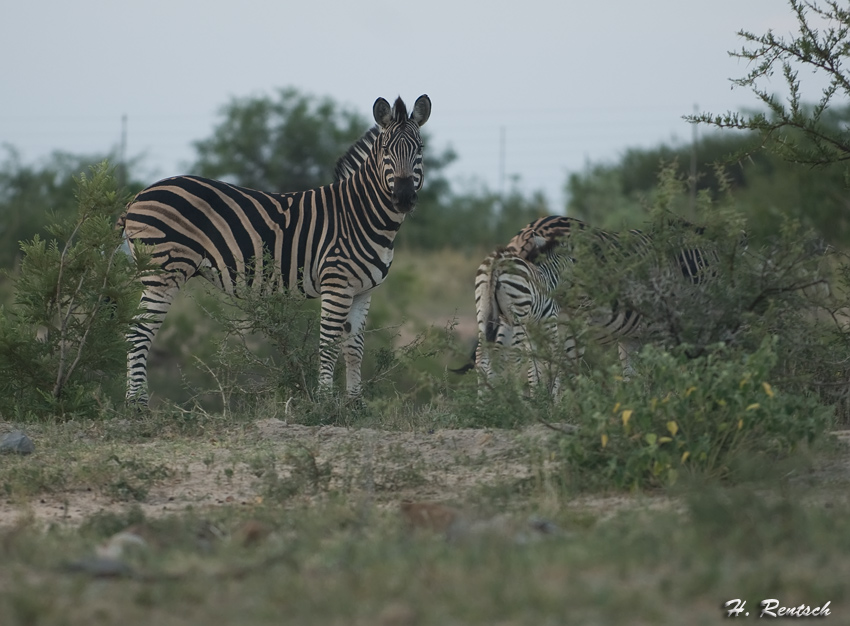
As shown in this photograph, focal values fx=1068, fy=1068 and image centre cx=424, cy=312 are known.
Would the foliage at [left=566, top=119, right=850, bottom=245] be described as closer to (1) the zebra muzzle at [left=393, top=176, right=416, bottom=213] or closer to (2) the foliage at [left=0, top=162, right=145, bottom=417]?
(1) the zebra muzzle at [left=393, top=176, right=416, bottom=213]

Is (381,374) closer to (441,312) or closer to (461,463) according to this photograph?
(461,463)

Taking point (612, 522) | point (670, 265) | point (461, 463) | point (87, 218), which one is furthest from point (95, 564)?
point (87, 218)

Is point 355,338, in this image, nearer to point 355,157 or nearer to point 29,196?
point 355,157

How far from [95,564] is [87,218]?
4.84 m

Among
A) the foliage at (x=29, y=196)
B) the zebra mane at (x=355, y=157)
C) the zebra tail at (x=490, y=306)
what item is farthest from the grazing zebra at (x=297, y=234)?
the foliage at (x=29, y=196)

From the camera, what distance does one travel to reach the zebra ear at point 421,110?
32.7ft

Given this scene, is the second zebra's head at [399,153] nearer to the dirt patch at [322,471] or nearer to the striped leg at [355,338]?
the striped leg at [355,338]

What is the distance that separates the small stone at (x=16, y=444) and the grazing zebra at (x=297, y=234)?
2163 mm

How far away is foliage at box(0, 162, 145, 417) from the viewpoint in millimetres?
8094

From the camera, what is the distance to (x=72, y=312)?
26.9 ft

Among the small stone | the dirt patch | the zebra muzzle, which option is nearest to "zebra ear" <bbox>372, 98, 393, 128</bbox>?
the zebra muzzle

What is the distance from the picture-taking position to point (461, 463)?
6.31 m

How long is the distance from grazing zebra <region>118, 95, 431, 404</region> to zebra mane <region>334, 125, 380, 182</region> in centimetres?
33

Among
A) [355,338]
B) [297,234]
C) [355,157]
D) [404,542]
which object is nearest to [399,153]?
[355,157]
